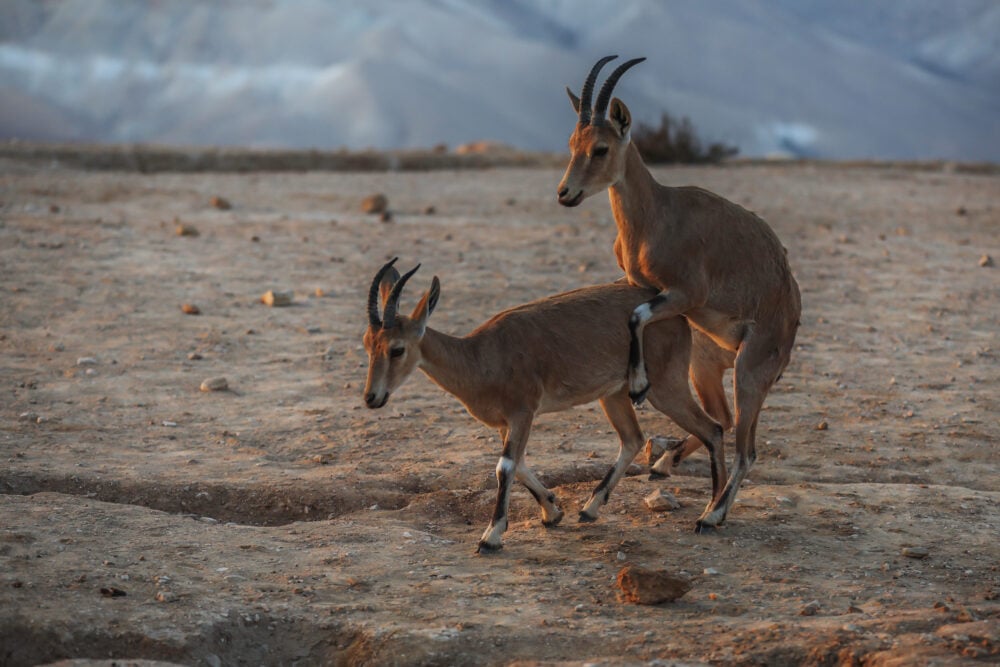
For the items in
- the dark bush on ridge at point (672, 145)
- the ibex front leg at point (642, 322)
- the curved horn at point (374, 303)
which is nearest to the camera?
the curved horn at point (374, 303)

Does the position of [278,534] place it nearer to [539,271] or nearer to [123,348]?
[123,348]

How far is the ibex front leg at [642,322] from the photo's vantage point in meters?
8.55

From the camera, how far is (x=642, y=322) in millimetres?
8547

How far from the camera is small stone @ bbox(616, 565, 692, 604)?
720cm

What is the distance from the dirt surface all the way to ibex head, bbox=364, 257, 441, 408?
91cm

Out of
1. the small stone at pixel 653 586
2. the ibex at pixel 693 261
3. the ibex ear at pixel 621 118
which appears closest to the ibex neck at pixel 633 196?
the ibex at pixel 693 261

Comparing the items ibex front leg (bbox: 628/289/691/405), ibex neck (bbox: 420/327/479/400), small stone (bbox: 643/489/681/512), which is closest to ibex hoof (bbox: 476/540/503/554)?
ibex neck (bbox: 420/327/479/400)

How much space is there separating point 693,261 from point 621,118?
1064 mm

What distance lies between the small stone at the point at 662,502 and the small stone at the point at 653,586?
1.47 metres

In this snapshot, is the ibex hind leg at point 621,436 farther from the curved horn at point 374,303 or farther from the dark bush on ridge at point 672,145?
the dark bush on ridge at point 672,145

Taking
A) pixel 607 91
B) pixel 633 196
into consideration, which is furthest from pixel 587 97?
pixel 633 196

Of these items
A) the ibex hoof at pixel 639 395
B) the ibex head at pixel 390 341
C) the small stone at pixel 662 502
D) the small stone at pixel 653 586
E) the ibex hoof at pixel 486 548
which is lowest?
the ibex hoof at pixel 486 548

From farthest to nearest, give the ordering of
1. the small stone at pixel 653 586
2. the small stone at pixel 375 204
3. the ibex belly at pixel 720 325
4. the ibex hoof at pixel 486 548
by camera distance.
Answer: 1. the small stone at pixel 375 204
2. the ibex belly at pixel 720 325
3. the ibex hoof at pixel 486 548
4. the small stone at pixel 653 586

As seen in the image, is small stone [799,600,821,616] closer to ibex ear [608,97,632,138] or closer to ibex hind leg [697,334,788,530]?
ibex hind leg [697,334,788,530]
